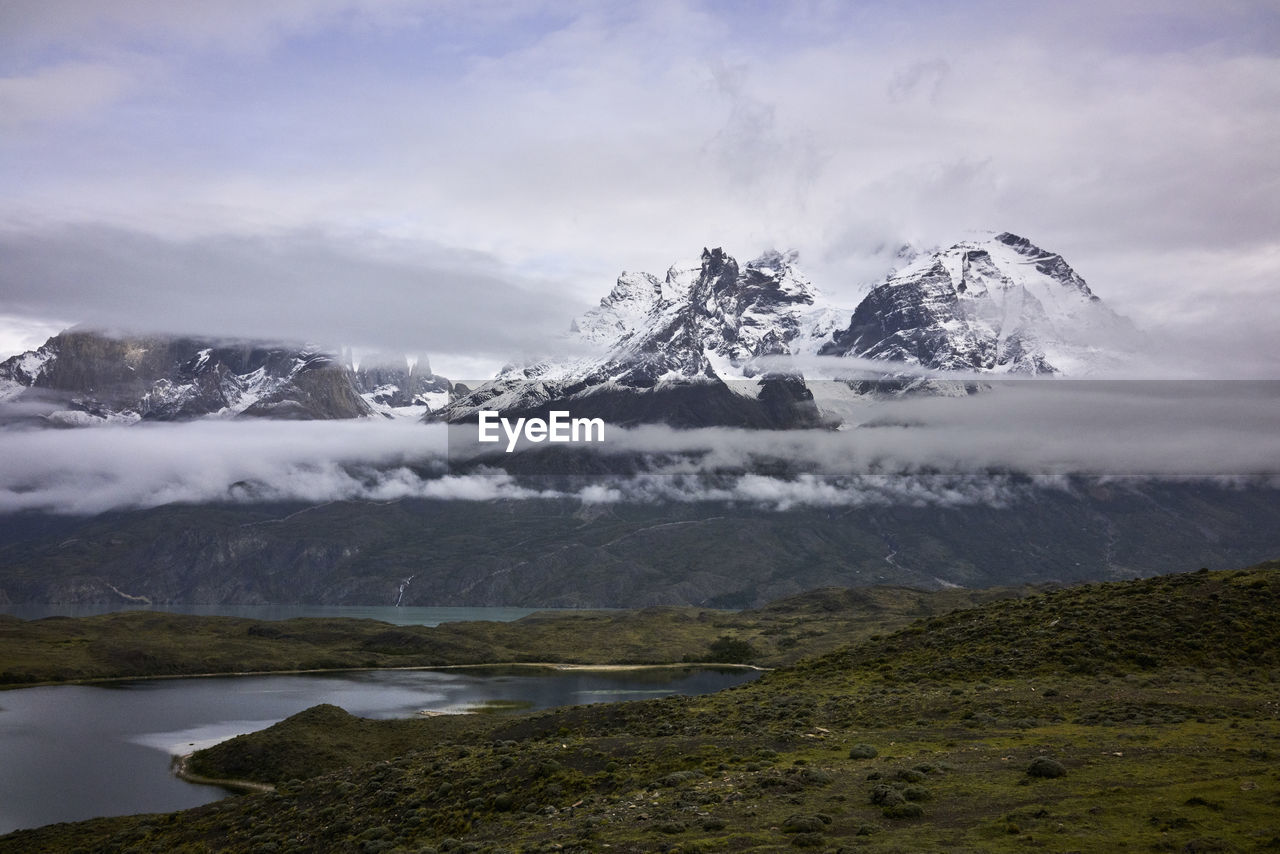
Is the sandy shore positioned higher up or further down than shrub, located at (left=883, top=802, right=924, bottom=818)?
further down

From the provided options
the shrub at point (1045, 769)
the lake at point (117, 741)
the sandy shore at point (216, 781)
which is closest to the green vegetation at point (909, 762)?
the shrub at point (1045, 769)

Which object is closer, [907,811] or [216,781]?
[907,811]

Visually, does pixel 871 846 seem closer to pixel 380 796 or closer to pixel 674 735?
pixel 674 735

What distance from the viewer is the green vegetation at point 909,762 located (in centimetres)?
3856

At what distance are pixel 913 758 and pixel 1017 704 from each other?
15.8 m

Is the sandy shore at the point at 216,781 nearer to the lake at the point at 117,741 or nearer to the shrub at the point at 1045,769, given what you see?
the lake at the point at 117,741

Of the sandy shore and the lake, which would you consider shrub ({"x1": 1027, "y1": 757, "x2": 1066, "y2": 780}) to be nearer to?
the sandy shore

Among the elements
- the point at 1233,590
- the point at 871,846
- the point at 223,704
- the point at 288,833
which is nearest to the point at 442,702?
the point at 223,704

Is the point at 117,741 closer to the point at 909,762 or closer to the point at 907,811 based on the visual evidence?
the point at 909,762

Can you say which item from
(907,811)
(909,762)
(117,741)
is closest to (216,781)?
(117,741)

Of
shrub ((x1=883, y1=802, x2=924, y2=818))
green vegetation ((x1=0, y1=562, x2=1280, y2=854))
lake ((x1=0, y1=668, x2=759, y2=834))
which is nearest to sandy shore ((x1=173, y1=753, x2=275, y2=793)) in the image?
lake ((x1=0, y1=668, x2=759, y2=834))

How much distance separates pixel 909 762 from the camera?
4922 cm

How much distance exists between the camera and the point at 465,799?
59.2m

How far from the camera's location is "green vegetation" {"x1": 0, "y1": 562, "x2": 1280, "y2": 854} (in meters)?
38.6
